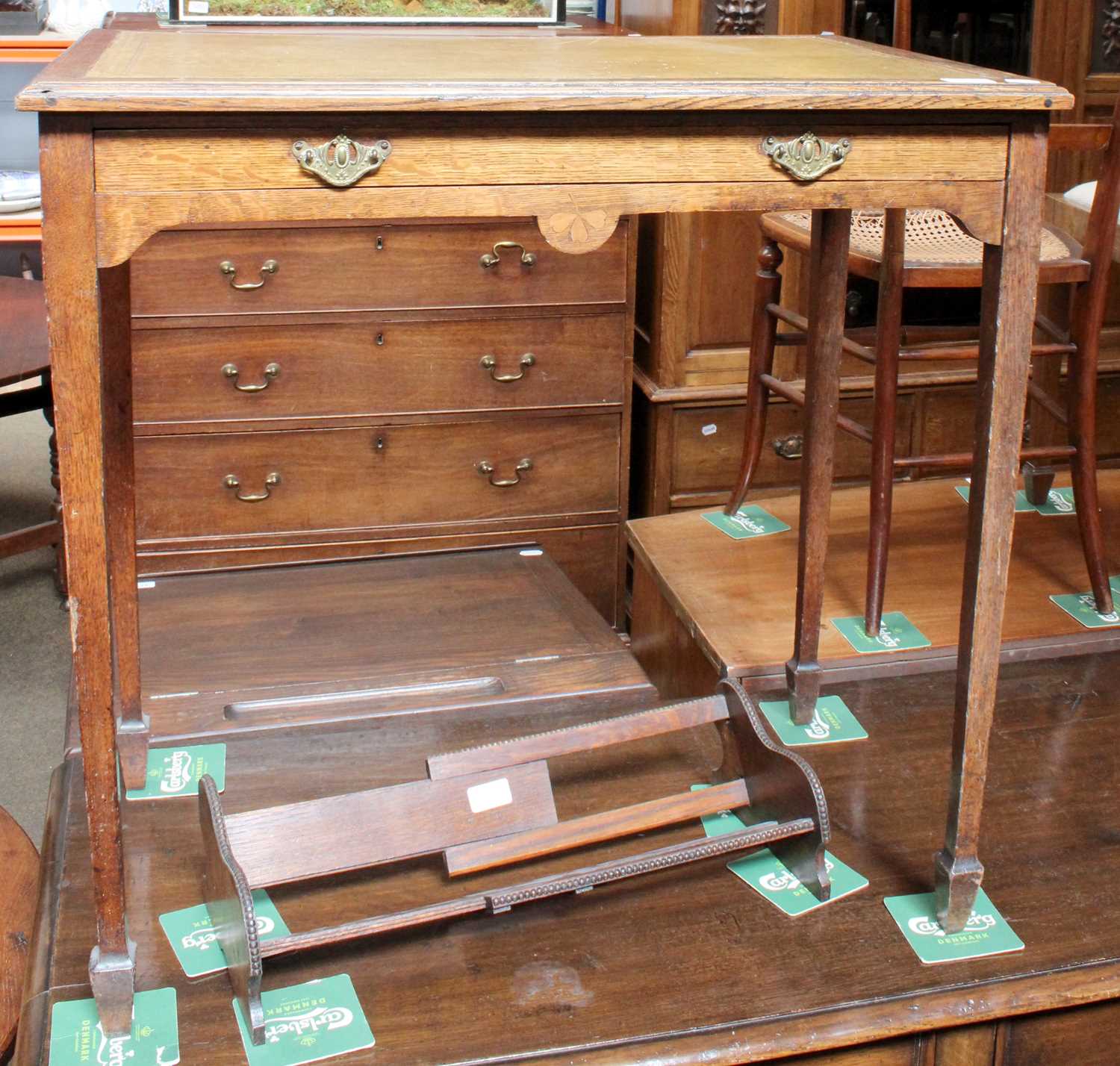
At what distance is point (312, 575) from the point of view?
2.41m

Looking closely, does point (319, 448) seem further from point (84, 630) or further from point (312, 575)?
point (84, 630)

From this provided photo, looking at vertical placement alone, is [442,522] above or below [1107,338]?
below

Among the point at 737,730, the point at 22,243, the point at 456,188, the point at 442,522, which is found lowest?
the point at 442,522

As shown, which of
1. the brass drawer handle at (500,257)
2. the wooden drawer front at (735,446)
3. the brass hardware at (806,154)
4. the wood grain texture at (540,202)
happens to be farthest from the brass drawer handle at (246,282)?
the brass hardware at (806,154)

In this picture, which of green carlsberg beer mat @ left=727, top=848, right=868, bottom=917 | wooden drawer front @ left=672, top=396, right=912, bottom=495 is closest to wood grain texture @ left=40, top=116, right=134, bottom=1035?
green carlsberg beer mat @ left=727, top=848, right=868, bottom=917

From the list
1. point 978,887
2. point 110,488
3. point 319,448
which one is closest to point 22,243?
point 319,448

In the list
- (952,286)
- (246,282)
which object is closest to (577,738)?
(952,286)

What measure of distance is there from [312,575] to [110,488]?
2.76ft

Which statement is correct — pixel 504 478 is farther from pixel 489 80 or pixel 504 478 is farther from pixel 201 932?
pixel 489 80

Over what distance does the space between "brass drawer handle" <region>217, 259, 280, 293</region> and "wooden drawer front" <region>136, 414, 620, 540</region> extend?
297 mm

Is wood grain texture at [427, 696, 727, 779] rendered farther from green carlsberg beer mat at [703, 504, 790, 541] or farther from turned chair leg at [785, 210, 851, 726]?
green carlsberg beer mat at [703, 504, 790, 541]

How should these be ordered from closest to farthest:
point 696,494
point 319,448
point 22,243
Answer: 1. point 319,448
2. point 696,494
3. point 22,243

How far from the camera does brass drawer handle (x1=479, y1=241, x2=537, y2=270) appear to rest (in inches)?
113

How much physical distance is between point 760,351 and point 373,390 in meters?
0.83
